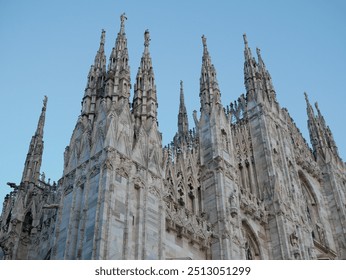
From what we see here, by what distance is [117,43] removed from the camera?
75.1 feet

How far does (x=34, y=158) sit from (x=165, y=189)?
323 inches

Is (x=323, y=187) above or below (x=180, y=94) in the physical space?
below

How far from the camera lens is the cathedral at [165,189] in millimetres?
17125

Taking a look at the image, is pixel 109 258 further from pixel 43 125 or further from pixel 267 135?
pixel 267 135

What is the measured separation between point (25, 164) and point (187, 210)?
837 cm

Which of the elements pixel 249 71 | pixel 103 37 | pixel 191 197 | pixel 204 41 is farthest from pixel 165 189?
pixel 249 71

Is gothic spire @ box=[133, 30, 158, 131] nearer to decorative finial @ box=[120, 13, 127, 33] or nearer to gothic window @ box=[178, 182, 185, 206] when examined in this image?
decorative finial @ box=[120, 13, 127, 33]

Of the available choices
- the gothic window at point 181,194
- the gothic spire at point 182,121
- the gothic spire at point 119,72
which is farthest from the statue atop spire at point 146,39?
the gothic spire at point 182,121

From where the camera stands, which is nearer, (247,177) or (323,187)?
(247,177)

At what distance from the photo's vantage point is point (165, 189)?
20219 millimetres

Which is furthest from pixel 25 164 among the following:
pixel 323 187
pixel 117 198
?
pixel 323 187

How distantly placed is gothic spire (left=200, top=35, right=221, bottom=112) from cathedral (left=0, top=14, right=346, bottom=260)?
7 cm

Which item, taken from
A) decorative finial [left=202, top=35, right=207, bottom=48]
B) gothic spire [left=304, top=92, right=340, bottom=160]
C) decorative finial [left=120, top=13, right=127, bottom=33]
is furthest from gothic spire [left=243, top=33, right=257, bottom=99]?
decorative finial [left=120, top=13, right=127, bottom=33]

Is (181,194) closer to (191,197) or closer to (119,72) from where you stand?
(191,197)
